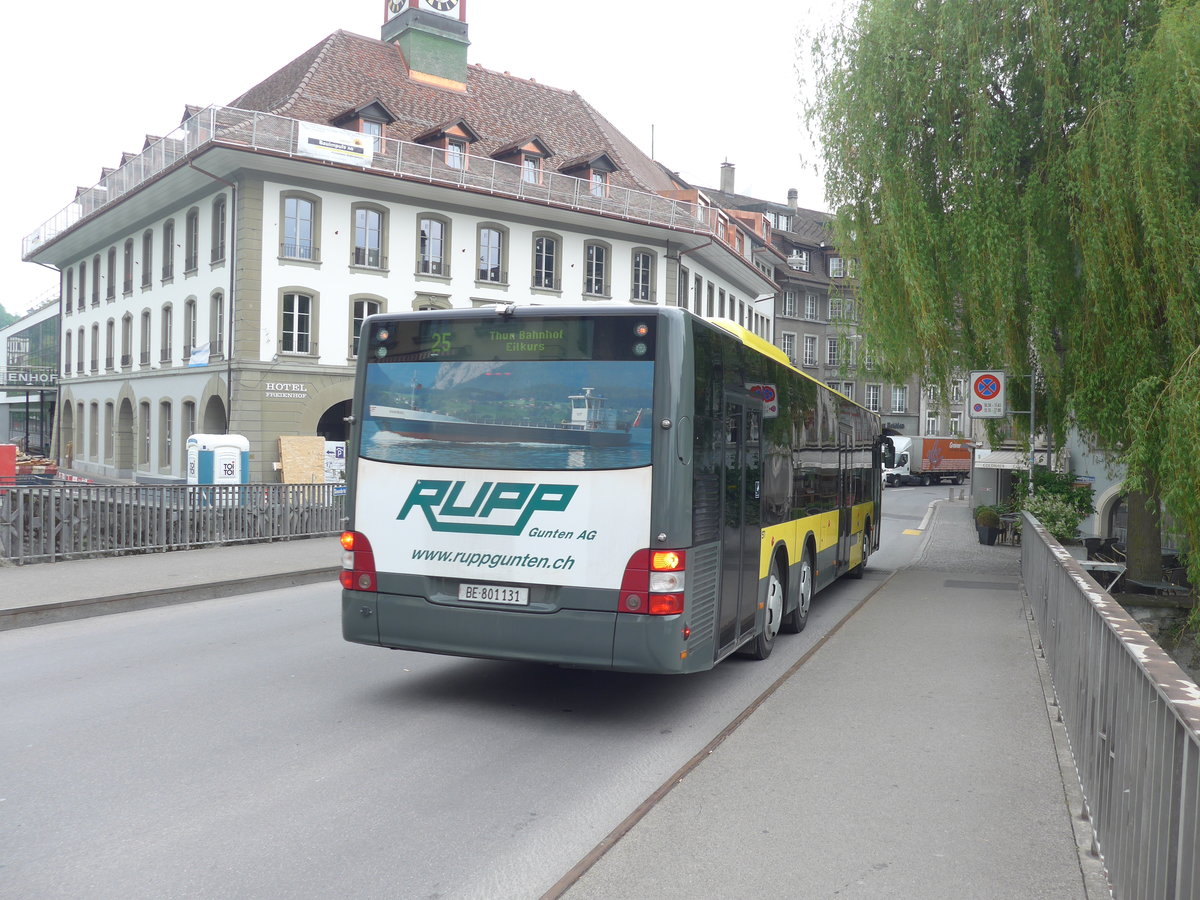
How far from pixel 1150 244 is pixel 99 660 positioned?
11.4 meters

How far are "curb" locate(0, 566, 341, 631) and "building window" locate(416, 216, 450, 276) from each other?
22327 mm

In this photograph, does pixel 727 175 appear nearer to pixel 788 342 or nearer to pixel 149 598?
pixel 788 342

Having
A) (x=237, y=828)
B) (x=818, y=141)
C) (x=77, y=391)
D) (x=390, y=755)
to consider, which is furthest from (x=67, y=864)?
(x=77, y=391)

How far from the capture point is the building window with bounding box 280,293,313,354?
109 feet

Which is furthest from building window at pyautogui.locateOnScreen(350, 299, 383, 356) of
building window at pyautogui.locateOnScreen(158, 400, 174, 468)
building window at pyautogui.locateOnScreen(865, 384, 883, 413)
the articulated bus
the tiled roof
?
building window at pyautogui.locateOnScreen(865, 384, 883, 413)

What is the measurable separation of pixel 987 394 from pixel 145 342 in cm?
3248

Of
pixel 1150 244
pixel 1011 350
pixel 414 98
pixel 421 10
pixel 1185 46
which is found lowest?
pixel 1011 350

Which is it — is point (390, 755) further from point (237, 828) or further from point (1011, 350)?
point (1011, 350)

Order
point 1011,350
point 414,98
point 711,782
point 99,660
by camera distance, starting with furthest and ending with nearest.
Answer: point 414,98 → point 1011,350 → point 99,660 → point 711,782

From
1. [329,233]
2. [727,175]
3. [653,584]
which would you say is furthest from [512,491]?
[727,175]

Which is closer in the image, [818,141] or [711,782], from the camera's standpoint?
[711,782]

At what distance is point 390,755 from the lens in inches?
234

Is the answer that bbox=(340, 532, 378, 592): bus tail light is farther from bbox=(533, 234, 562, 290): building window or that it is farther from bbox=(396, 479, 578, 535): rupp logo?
bbox=(533, 234, 562, 290): building window

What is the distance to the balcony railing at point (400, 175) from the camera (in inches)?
1209
